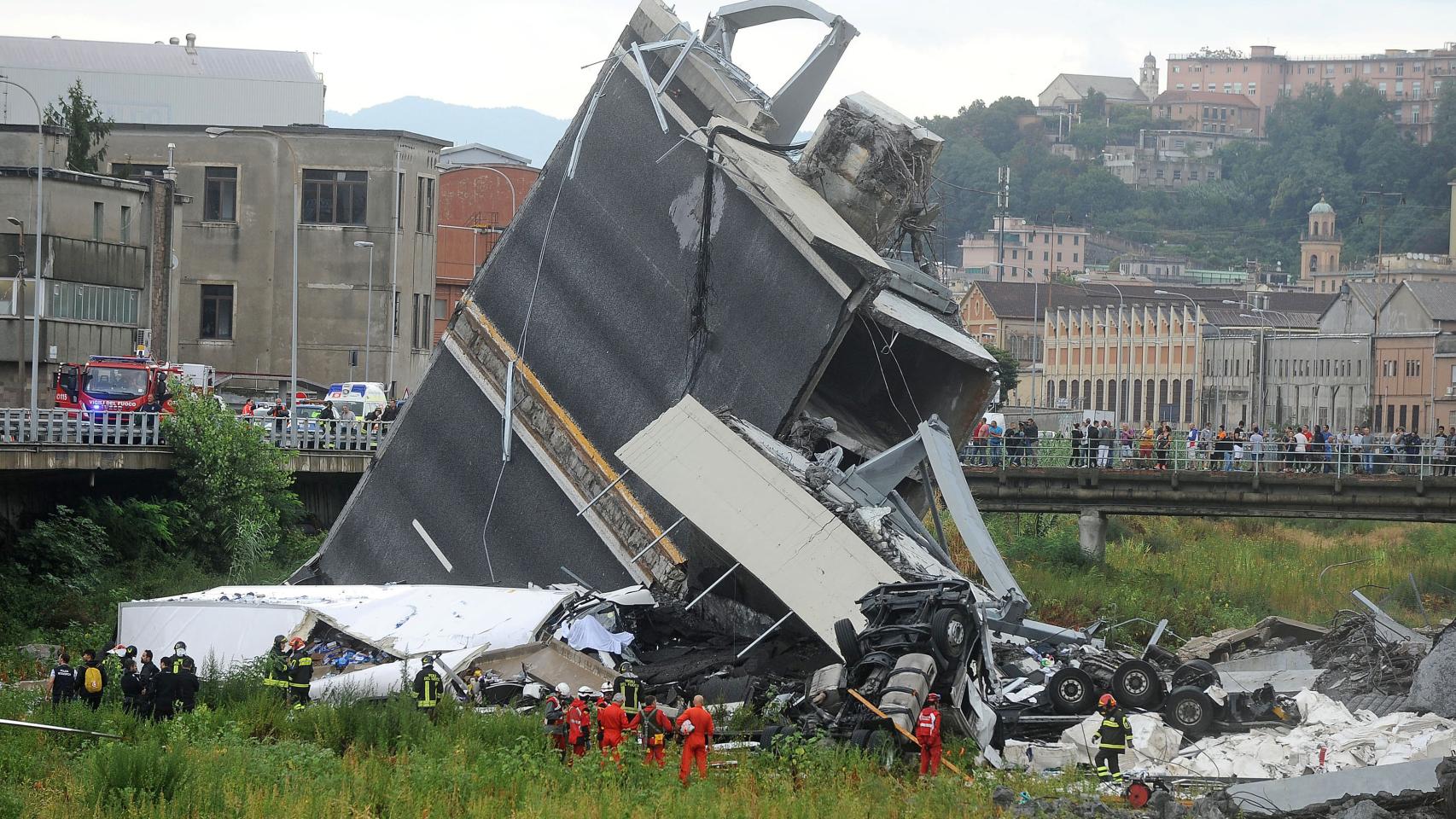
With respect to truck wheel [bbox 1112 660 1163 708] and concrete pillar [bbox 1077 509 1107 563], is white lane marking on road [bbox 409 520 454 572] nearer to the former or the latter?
truck wheel [bbox 1112 660 1163 708]

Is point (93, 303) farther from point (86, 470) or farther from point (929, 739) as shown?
point (929, 739)

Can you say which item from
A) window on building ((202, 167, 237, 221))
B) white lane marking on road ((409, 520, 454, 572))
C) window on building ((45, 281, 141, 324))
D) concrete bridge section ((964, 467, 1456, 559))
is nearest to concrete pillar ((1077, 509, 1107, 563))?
concrete bridge section ((964, 467, 1456, 559))

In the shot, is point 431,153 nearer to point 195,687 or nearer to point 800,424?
point 800,424

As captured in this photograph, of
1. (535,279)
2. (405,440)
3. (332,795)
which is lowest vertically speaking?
(332,795)

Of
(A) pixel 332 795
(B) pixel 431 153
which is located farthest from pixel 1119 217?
(A) pixel 332 795

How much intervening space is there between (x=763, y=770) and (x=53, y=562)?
18.9 m

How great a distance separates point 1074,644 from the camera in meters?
23.3

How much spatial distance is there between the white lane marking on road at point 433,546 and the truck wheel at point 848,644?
9.84 meters

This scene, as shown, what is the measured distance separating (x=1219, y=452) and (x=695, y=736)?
25619mm

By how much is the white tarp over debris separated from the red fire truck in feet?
38.9


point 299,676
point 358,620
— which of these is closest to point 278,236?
Answer: point 358,620

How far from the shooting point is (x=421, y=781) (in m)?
15.2

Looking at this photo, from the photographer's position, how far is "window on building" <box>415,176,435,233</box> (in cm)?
5341

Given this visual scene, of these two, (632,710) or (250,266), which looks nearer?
(632,710)
